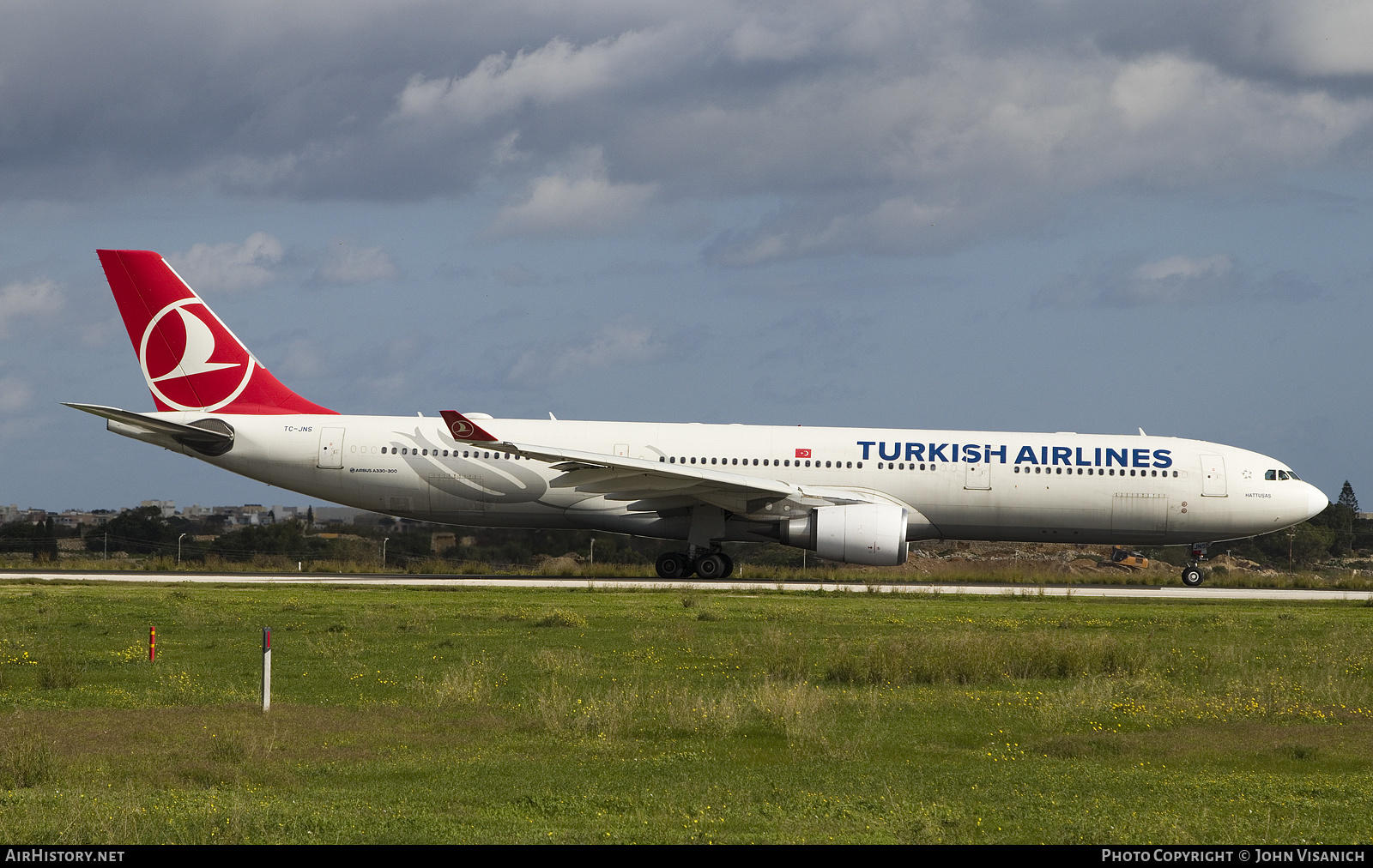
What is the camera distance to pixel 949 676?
46.6ft

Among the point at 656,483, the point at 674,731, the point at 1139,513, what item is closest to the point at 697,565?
the point at 656,483

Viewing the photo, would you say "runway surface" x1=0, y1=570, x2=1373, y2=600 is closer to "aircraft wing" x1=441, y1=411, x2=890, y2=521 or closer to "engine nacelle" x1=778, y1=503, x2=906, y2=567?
"engine nacelle" x1=778, y1=503, x2=906, y2=567

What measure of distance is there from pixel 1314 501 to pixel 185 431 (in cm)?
2654

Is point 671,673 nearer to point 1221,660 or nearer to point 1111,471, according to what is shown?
point 1221,660

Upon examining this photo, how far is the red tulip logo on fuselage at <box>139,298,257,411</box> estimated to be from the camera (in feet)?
100

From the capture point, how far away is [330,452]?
29.9 metres

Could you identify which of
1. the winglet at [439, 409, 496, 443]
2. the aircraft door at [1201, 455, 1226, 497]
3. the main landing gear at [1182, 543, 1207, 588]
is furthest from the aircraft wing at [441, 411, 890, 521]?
the main landing gear at [1182, 543, 1207, 588]

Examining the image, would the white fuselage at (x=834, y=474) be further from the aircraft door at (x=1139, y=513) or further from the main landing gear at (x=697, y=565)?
the main landing gear at (x=697, y=565)

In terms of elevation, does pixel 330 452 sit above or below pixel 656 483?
above

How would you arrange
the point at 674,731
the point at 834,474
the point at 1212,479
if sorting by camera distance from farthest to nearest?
the point at 1212,479
the point at 834,474
the point at 674,731

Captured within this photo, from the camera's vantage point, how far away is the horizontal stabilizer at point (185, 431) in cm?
2859

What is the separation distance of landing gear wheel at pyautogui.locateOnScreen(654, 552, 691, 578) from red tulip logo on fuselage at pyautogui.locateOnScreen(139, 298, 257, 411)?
11.1 m

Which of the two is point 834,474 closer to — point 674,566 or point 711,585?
point 711,585
